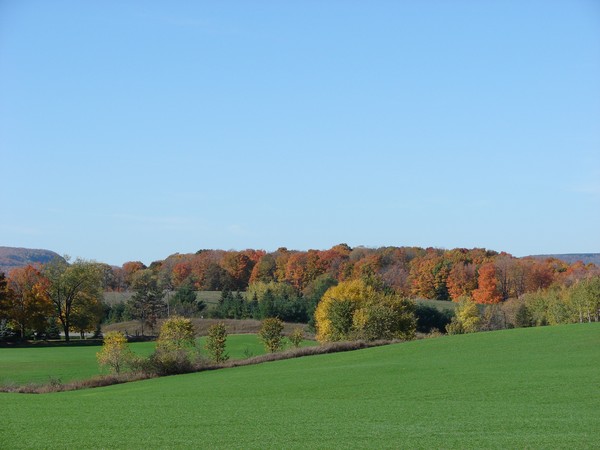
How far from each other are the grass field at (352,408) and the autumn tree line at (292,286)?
3115 cm

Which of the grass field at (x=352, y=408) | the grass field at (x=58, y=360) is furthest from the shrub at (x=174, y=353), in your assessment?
the grass field at (x=58, y=360)

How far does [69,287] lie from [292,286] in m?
52.4

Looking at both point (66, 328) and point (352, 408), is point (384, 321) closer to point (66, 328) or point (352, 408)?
point (66, 328)

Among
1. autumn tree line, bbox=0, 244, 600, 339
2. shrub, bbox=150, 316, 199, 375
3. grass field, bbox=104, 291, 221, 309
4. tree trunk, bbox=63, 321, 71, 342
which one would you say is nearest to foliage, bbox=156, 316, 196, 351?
shrub, bbox=150, 316, 199, 375

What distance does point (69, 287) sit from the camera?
88.6m

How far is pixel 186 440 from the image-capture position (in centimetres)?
1836

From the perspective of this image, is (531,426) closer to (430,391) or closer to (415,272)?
(430,391)

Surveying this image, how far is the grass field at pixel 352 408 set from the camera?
1820 cm

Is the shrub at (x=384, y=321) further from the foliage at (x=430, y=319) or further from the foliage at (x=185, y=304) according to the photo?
the foliage at (x=185, y=304)

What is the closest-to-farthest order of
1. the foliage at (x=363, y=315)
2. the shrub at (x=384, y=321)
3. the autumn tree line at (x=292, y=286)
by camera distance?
the shrub at (x=384, y=321) < the foliage at (x=363, y=315) < the autumn tree line at (x=292, y=286)

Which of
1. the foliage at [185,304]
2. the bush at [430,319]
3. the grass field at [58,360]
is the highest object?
the foliage at [185,304]

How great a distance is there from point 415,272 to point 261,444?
112 meters

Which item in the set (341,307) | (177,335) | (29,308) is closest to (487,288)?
(341,307)

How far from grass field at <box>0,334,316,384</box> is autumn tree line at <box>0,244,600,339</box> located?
9840mm
